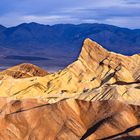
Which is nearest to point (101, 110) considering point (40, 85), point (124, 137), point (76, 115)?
point (76, 115)

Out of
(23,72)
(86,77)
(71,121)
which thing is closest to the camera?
(71,121)

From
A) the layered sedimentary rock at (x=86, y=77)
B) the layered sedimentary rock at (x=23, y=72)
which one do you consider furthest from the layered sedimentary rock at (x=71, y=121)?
the layered sedimentary rock at (x=23, y=72)

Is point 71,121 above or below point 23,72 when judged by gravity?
above

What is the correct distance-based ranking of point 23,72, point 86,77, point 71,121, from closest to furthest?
point 71,121, point 86,77, point 23,72

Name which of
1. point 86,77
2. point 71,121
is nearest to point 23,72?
point 86,77

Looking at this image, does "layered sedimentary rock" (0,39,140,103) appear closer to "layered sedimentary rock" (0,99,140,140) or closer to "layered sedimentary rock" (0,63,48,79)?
"layered sedimentary rock" (0,63,48,79)

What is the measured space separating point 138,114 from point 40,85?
1368 inches

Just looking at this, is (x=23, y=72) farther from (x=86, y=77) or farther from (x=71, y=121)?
(x=71, y=121)

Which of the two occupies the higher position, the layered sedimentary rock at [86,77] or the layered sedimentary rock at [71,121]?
the layered sedimentary rock at [71,121]

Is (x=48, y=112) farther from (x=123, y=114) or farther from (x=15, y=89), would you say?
(x=15, y=89)

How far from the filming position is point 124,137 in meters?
33.3

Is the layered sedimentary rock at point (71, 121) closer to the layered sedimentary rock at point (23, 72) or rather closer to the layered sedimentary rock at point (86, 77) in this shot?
the layered sedimentary rock at point (86, 77)

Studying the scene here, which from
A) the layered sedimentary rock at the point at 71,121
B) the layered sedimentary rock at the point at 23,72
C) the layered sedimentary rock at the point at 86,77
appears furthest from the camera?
the layered sedimentary rock at the point at 23,72

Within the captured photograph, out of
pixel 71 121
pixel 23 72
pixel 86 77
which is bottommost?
pixel 23 72
